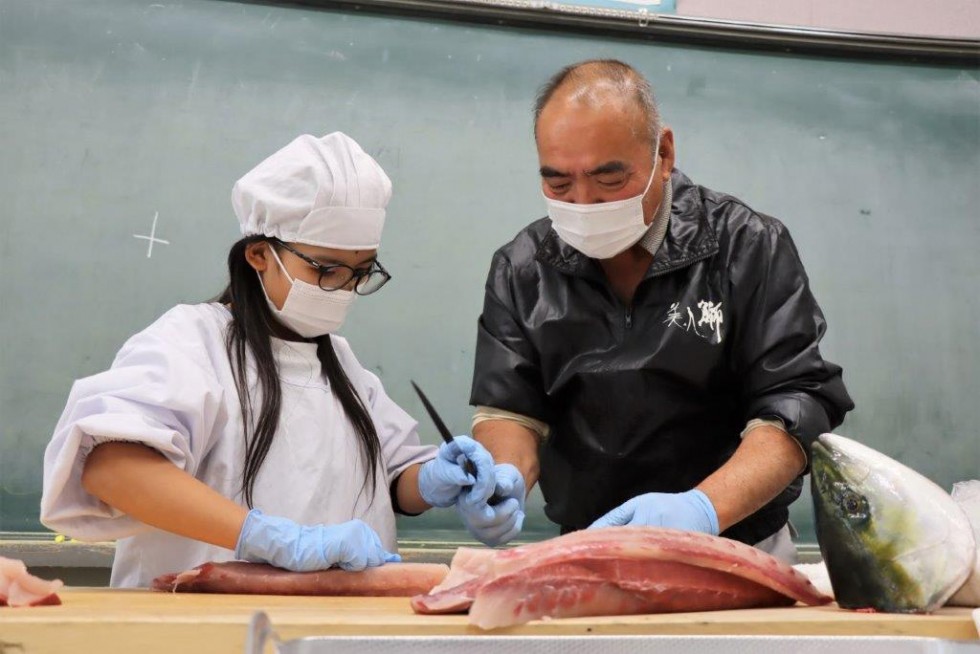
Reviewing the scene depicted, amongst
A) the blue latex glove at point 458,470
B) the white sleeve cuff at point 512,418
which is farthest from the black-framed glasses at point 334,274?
the white sleeve cuff at point 512,418

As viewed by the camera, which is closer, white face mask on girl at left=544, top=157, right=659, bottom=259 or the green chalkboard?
white face mask on girl at left=544, top=157, right=659, bottom=259

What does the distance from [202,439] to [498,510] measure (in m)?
0.58

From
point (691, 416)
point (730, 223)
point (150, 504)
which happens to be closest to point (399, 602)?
point (150, 504)

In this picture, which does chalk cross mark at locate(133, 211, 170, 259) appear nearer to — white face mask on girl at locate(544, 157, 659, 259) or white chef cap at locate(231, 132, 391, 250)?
white chef cap at locate(231, 132, 391, 250)

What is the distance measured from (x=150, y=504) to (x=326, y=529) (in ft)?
0.98

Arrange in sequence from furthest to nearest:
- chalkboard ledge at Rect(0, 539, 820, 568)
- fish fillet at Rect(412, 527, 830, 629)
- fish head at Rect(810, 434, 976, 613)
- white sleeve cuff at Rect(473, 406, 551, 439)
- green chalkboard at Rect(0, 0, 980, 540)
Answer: green chalkboard at Rect(0, 0, 980, 540) → chalkboard ledge at Rect(0, 539, 820, 568) → white sleeve cuff at Rect(473, 406, 551, 439) → fish head at Rect(810, 434, 976, 613) → fish fillet at Rect(412, 527, 830, 629)

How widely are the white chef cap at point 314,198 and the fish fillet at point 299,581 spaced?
26.1 inches

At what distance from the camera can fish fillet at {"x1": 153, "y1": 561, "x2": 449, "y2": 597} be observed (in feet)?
5.55

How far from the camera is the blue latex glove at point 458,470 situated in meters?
1.94

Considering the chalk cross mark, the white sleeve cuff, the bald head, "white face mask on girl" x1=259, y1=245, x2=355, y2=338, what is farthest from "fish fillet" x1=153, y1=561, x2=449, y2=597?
the chalk cross mark

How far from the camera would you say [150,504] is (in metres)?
1.71

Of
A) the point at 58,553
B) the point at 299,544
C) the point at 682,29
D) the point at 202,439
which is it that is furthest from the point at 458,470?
the point at 682,29

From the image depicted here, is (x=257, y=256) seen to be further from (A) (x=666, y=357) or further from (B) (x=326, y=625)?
(B) (x=326, y=625)

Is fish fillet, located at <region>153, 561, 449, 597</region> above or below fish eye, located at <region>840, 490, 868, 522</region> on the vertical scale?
below
